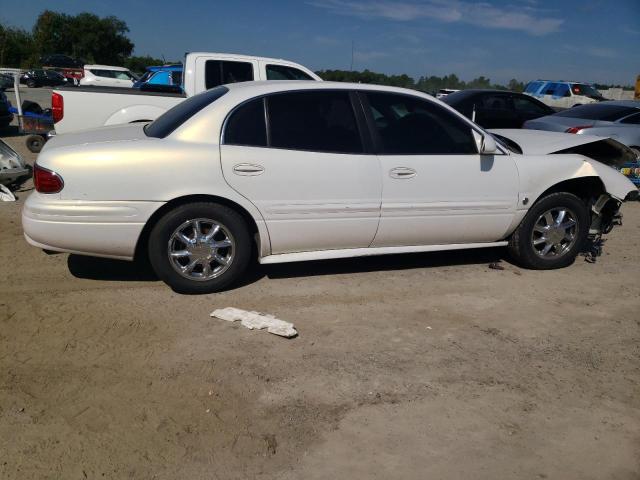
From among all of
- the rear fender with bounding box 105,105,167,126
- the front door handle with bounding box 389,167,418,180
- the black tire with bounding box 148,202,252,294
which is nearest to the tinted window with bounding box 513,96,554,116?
the rear fender with bounding box 105,105,167,126

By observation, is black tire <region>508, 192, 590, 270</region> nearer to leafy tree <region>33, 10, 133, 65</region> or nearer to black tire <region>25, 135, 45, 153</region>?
black tire <region>25, 135, 45, 153</region>

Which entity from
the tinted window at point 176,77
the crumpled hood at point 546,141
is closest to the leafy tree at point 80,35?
the tinted window at point 176,77

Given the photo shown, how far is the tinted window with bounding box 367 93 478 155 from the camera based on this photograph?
186 inches

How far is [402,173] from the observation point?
4.64 metres

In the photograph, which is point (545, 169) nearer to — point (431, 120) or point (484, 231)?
point (484, 231)

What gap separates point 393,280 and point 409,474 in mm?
2512

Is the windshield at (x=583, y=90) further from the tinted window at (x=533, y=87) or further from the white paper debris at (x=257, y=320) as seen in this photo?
the white paper debris at (x=257, y=320)

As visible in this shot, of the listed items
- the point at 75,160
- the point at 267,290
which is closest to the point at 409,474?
the point at 267,290

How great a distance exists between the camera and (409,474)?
264 cm

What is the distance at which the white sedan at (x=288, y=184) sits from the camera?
4098 millimetres

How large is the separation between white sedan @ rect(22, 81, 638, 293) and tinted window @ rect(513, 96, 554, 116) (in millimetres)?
8096

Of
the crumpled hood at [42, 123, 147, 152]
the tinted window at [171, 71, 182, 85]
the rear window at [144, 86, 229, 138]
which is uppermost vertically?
the tinted window at [171, 71, 182, 85]

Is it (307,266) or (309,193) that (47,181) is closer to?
(309,193)

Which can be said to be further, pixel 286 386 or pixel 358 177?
pixel 358 177
